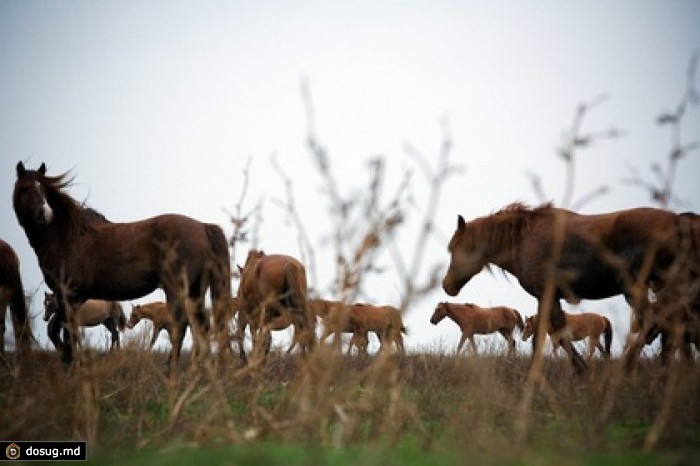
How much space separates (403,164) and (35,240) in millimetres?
7683

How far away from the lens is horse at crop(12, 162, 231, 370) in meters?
9.17

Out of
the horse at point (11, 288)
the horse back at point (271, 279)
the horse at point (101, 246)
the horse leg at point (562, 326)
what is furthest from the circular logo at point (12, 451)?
the horse back at point (271, 279)

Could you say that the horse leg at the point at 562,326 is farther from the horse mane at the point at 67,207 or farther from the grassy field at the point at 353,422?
the horse mane at the point at 67,207

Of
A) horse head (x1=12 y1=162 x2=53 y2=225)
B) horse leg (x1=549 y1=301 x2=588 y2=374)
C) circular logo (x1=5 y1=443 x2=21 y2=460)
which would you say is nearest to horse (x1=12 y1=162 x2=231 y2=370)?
horse head (x1=12 y1=162 x2=53 y2=225)

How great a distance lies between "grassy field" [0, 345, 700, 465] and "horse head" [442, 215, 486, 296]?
110 inches

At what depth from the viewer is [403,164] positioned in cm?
339

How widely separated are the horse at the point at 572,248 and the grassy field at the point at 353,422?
1844 millimetres

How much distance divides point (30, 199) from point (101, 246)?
43.0 inches

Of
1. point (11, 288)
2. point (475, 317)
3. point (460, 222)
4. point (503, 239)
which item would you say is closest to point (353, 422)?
point (503, 239)

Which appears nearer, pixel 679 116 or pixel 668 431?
pixel 679 116

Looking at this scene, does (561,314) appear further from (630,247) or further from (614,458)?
(614,458)

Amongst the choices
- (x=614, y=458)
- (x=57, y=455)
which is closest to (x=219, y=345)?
→ (x=57, y=455)

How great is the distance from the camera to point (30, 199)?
31.1 feet

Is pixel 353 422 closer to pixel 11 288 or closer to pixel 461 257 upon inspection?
pixel 461 257
